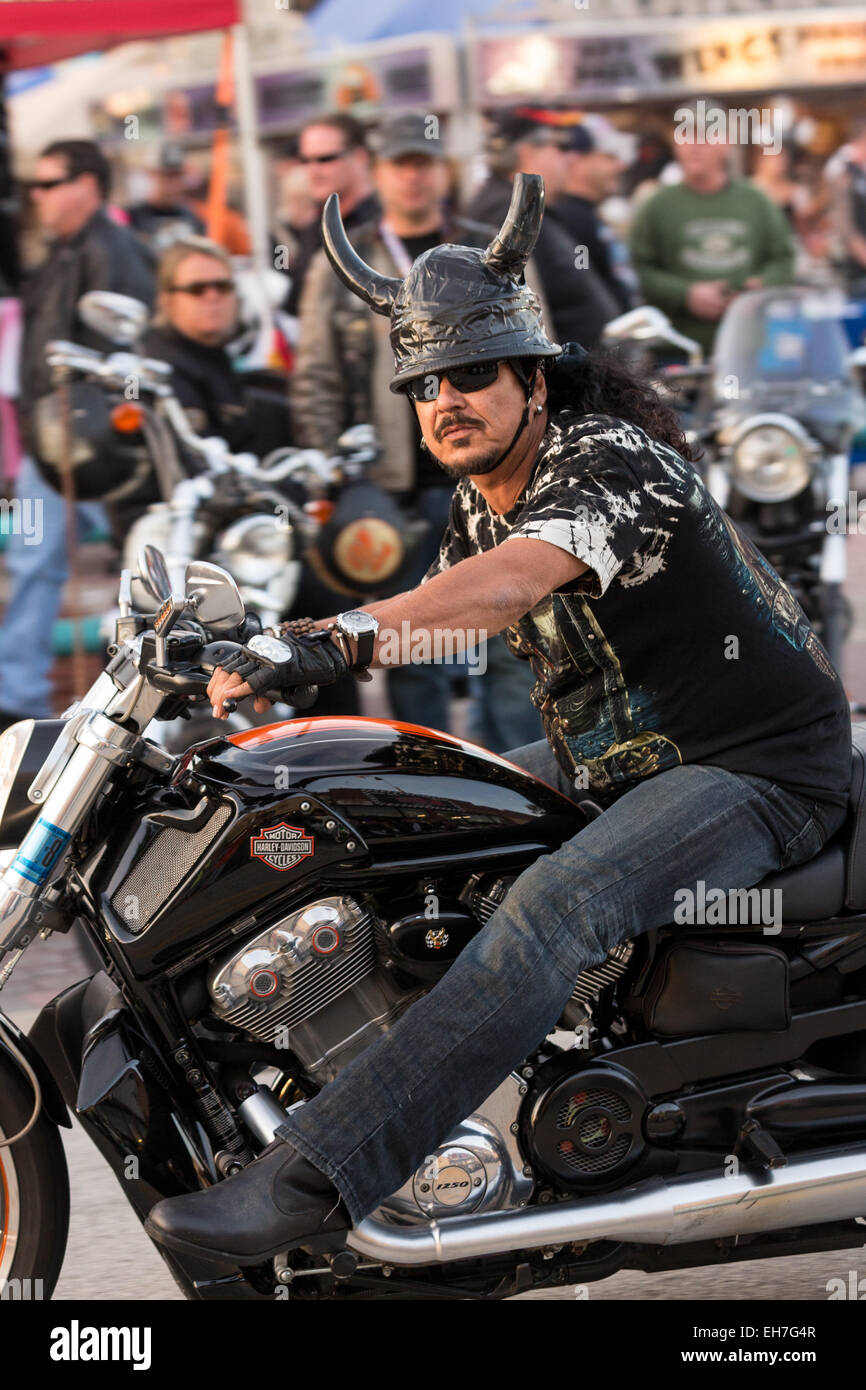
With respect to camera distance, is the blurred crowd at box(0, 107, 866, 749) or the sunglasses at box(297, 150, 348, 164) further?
the sunglasses at box(297, 150, 348, 164)

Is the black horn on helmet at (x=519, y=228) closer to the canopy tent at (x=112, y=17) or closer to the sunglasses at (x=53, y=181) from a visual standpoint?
the sunglasses at (x=53, y=181)

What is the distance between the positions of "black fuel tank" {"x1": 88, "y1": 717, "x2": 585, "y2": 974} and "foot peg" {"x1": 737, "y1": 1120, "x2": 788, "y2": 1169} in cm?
58

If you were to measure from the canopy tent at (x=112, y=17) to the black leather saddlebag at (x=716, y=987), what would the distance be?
5.21 m

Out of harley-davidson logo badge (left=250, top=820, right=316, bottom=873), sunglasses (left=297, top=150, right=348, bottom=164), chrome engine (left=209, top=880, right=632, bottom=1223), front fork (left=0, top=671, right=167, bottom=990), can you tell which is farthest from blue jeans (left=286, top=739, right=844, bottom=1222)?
sunglasses (left=297, top=150, right=348, bottom=164)

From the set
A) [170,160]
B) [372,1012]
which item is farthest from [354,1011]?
[170,160]

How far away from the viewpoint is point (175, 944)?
269cm

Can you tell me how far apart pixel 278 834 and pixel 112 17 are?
507 cm

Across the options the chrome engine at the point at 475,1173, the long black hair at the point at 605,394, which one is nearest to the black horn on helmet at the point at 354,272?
the long black hair at the point at 605,394

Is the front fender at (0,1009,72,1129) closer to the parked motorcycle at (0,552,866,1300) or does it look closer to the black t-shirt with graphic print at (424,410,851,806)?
the parked motorcycle at (0,552,866,1300)

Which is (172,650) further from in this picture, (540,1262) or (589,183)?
(589,183)

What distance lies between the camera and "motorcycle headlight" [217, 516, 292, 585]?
5.90 m

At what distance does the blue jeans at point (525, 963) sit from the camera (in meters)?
2.63

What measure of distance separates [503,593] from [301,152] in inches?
197

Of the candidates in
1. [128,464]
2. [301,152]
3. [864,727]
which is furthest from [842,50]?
[864,727]
